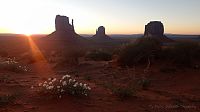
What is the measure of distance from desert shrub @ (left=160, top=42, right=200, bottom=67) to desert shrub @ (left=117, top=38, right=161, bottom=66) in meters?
0.72

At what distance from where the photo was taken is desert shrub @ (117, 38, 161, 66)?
69.2 feet

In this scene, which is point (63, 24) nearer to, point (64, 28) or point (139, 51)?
point (64, 28)

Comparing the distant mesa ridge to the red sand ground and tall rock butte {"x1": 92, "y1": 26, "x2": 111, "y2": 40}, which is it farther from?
the red sand ground

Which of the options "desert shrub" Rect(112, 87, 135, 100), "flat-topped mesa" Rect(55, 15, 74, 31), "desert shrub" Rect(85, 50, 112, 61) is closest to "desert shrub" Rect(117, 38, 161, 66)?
"desert shrub" Rect(85, 50, 112, 61)

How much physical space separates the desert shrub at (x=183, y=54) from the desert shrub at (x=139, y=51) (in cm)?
72

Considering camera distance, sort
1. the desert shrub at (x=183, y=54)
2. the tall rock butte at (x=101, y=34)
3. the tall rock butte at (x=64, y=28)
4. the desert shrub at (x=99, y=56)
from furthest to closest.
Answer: the tall rock butte at (x=101, y=34) → the tall rock butte at (x=64, y=28) → the desert shrub at (x=99, y=56) → the desert shrub at (x=183, y=54)

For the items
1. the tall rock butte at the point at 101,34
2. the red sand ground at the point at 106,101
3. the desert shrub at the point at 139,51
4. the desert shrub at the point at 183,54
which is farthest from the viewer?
the tall rock butte at the point at 101,34

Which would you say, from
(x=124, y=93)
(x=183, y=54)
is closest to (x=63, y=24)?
(x=183, y=54)

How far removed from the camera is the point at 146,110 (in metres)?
9.70

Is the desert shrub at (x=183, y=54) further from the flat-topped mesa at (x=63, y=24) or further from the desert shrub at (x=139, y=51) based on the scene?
the flat-topped mesa at (x=63, y=24)

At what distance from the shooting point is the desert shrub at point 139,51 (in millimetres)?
21094

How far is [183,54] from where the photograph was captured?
19.7 metres

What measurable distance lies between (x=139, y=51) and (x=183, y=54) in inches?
111

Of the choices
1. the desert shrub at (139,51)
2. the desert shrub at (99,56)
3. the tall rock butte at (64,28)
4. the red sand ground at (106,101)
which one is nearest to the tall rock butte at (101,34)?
the tall rock butte at (64,28)
